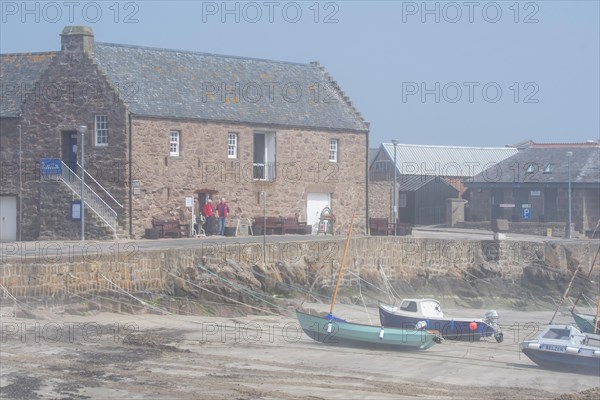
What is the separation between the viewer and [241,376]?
22.7 meters

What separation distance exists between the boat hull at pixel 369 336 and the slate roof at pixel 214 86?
16.6m

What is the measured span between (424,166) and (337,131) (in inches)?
1021

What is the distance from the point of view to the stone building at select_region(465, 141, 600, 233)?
56938 mm

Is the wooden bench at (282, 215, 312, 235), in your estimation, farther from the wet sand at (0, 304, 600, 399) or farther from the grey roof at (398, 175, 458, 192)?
the grey roof at (398, 175, 458, 192)

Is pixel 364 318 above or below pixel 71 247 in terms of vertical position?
below

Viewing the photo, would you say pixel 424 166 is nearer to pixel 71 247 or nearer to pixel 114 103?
pixel 114 103

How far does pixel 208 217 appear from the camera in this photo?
143 ft

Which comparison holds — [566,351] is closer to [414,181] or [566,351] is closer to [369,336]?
[369,336]

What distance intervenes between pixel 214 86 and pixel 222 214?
20.6 feet

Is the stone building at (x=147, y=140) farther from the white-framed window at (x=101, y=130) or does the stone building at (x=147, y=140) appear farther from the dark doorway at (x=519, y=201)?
the dark doorway at (x=519, y=201)

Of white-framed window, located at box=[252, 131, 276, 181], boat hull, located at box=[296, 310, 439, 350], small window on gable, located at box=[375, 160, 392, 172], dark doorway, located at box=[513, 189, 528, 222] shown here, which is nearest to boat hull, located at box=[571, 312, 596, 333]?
boat hull, located at box=[296, 310, 439, 350]

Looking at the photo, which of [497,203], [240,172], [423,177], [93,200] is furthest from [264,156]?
[423,177]

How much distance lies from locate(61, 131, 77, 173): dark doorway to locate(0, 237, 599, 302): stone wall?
→ 21.7ft

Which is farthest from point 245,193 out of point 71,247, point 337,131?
point 71,247
